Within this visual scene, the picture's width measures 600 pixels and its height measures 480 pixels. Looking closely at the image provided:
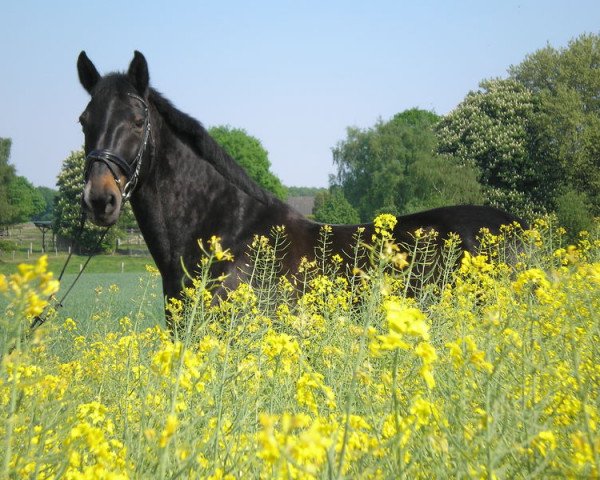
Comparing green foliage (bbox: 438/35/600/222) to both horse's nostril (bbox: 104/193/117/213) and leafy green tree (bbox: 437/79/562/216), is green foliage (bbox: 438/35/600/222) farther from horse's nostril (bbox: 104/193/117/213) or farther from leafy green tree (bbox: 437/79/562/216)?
horse's nostril (bbox: 104/193/117/213)

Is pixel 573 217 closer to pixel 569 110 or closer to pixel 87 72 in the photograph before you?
pixel 569 110

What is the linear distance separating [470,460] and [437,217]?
5.86m

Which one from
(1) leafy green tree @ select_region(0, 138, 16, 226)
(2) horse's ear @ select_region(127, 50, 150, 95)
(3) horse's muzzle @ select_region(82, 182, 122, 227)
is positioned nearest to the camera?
(3) horse's muzzle @ select_region(82, 182, 122, 227)

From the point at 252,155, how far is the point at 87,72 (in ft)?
263

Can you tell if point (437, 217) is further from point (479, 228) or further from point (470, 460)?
point (470, 460)

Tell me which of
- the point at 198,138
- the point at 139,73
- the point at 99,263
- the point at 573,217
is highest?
the point at 573,217

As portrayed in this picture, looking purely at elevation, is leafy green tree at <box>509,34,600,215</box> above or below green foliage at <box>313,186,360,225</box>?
above

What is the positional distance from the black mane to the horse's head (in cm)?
29

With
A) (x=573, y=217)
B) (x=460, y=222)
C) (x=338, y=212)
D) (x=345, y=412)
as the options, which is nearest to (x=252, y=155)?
(x=338, y=212)

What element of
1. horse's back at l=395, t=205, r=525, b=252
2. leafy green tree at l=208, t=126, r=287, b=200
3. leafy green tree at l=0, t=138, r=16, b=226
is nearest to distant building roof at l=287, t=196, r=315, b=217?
leafy green tree at l=208, t=126, r=287, b=200

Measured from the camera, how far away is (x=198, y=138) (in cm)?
633

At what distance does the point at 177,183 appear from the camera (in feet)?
20.6

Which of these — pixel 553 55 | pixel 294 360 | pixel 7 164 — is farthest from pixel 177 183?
pixel 7 164

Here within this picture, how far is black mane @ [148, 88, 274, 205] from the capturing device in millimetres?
6312
